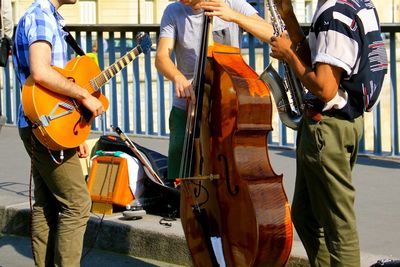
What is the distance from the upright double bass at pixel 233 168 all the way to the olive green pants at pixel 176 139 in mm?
330

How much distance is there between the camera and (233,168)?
5.00 meters

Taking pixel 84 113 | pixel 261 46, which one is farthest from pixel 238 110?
pixel 261 46

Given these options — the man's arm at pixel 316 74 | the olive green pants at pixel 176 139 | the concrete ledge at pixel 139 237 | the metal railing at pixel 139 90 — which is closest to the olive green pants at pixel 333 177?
the man's arm at pixel 316 74

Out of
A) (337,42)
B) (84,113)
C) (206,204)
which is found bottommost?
(206,204)

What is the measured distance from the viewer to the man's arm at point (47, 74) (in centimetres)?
532

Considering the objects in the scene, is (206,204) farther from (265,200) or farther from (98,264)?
(98,264)

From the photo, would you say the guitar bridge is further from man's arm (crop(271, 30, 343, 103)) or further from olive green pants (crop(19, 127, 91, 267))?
man's arm (crop(271, 30, 343, 103))

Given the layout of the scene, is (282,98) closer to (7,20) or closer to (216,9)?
(216,9)

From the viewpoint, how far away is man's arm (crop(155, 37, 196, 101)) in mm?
5328

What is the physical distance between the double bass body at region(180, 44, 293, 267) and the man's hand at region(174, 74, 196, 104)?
13cm

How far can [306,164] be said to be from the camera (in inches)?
182

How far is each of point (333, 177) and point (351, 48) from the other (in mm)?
601

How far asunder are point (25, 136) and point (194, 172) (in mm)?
1011

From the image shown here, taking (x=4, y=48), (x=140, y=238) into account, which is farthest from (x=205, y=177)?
(x=4, y=48)
